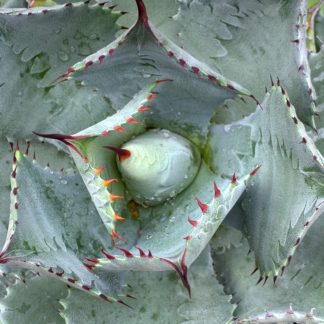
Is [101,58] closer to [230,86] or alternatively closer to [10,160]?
[230,86]

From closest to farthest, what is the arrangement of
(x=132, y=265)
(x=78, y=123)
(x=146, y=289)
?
(x=132, y=265), (x=146, y=289), (x=78, y=123)

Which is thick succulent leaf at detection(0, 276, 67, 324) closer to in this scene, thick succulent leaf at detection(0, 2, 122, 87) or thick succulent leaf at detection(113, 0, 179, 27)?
thick succulent leaf at detection(0, 2, 122, 87)

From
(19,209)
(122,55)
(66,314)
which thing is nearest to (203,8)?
(122,55)

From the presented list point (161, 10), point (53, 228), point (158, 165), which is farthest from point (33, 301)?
point (161, 10)

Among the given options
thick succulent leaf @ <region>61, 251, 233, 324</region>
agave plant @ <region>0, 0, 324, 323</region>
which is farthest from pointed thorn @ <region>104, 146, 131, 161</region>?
thick succulent leaf @ <region>61, 251, 233, 324</region>

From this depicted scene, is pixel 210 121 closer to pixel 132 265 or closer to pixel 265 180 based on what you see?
pixel 265 180

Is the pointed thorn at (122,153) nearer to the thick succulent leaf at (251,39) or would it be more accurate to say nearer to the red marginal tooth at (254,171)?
the red marginal tooth at (254,171)
